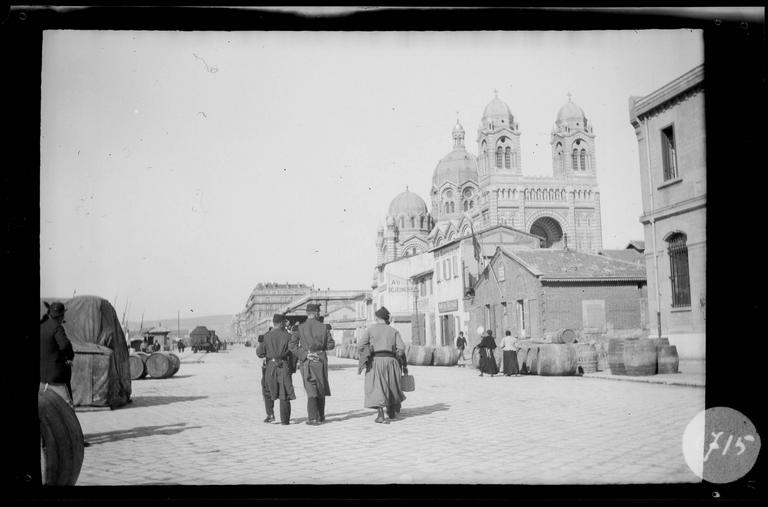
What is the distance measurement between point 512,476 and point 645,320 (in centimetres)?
1105

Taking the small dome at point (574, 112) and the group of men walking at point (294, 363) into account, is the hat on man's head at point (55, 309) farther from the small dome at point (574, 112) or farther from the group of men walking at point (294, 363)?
the small dome at point (574, 112)

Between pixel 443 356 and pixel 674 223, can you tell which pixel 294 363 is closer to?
pixel 674 223

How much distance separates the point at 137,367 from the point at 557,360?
10.1 meters

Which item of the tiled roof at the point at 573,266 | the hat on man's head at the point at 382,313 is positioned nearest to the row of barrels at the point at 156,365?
the tiled roof at the point at 573,266

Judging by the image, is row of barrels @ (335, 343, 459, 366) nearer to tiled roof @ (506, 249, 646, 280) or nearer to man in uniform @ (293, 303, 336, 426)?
tiled roof @ (506, 249, 646, 280)

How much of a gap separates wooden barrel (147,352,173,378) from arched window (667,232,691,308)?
39.5ft

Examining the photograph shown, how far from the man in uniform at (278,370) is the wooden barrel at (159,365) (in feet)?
29.3

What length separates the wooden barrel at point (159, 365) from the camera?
55.0 ft
